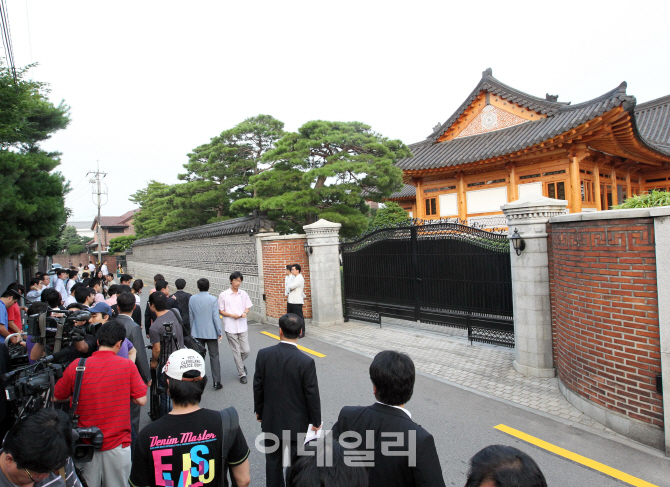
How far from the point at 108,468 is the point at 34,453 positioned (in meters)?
1.16

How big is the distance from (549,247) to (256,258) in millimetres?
8073

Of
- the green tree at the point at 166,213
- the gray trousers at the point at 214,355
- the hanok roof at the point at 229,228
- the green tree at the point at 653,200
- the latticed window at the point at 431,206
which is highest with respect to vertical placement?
the green tree at the point at 166,213

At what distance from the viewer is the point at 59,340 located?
343 centimetres

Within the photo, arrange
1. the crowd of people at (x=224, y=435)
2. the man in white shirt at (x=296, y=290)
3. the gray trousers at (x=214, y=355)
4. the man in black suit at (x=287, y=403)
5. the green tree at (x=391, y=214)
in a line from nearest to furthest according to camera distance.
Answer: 1. the crowd of people at (x=224, y=435)
2. the man in black suit at (x=287, y=403)
3. the gray trousers at (x=214, y=355)
4. the man in white shirt at (x=296, y=290)
5. the green tree at (x=391, y=214)

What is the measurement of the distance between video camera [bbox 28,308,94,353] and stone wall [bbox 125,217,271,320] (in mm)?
8280

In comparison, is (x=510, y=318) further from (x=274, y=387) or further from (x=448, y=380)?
(x=274, y=387)

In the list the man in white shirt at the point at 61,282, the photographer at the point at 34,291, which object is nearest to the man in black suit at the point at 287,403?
the photographer at the point at 34,291

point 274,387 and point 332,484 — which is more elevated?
point 332,484

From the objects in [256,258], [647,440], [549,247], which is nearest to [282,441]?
[647,440]

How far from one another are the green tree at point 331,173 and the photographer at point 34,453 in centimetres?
1025

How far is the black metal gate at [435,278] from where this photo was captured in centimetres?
759

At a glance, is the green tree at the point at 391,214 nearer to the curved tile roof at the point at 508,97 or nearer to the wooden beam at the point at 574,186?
the curved tile roof at the point at 508,97

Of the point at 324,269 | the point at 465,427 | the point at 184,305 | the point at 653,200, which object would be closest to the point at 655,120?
the point at 653,200

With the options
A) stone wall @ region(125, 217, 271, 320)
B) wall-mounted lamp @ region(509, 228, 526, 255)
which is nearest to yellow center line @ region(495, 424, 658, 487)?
wall-mounted lamp @ region(509, 228, 526, 255)
